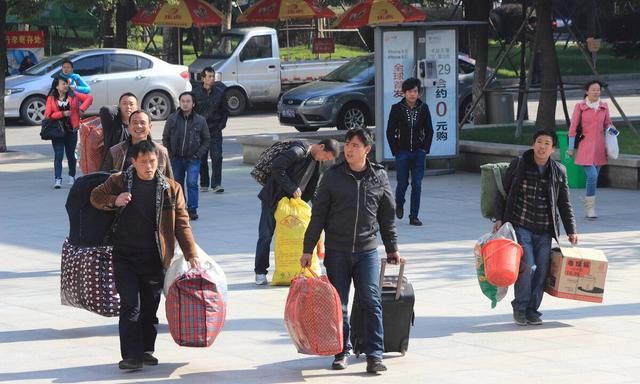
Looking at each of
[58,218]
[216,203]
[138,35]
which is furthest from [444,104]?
[138,35]

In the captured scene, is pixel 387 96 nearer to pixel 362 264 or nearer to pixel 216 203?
pixel 216 203

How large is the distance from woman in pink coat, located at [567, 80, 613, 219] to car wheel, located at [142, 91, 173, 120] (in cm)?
1522

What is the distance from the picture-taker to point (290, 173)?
34.8ft

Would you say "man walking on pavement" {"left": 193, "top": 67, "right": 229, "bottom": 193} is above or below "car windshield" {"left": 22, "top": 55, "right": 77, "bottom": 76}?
below

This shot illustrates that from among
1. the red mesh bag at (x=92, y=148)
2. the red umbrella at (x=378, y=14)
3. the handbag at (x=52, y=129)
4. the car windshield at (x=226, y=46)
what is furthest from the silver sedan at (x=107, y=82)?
the red mesh bag at (x=92, y=148)

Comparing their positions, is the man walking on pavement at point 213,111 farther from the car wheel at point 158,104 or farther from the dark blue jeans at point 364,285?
the car wheel at point 158,104

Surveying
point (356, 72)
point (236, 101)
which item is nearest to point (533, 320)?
point (356, 72)

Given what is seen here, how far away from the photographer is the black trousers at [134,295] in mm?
8023

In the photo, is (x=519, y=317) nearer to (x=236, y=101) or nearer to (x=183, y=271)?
(x=183, y=271)

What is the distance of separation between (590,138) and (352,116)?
10.7m

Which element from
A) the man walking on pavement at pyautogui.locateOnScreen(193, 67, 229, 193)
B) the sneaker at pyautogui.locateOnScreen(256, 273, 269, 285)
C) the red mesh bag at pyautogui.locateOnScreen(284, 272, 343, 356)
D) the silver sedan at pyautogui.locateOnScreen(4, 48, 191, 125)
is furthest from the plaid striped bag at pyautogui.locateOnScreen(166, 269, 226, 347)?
the silver sedan at pyautogui.locateOnScreen(4, 48, 191, 125)

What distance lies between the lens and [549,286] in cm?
948

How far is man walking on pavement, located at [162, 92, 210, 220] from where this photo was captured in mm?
14508

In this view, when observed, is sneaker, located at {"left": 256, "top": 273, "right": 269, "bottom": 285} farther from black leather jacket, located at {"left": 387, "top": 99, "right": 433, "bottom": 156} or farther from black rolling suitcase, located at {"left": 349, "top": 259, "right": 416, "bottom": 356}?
black leather jacket, located at {"left": 387, "top": 99, "right": 433, "bottom": 156}
